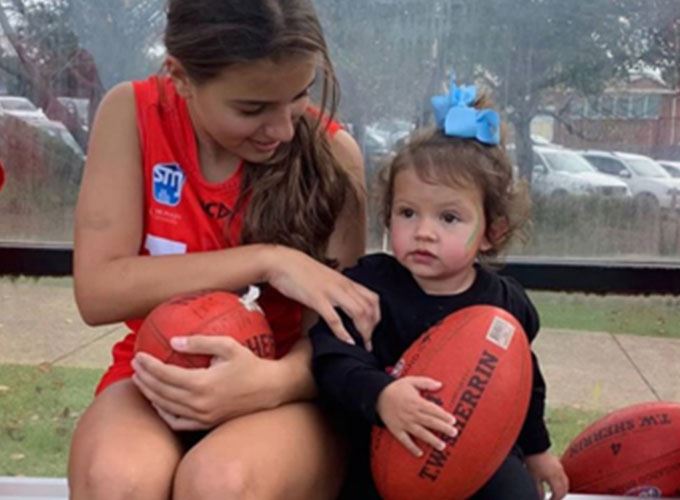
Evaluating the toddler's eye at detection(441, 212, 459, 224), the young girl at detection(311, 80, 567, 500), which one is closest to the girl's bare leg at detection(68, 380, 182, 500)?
the young girl at detection(311, 80, 567, 500)

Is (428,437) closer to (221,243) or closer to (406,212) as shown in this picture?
(406,212)

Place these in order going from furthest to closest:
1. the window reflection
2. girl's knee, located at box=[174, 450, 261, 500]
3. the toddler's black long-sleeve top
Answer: the window reflection, the toddler's black long-sleeve top, girl's knee, located at box=[174, 450, 261, 500]

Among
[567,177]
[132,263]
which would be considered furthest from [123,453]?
[567,177]

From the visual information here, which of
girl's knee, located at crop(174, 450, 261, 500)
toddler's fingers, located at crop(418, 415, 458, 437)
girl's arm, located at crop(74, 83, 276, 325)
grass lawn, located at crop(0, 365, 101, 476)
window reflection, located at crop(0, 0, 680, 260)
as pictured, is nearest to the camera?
girl's knee, located at crop(174, 450, 261, 500)

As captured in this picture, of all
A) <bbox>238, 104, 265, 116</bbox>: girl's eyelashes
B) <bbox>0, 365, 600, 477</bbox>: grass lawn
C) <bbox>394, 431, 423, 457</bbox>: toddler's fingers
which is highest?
<bbox>238, 104, 265, 116</bbox>: girl's eyelashes

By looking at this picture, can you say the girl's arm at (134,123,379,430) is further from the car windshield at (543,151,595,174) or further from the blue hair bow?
the car windshield at (543,151,595,174)

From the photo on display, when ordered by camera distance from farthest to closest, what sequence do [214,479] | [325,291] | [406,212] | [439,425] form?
[406,212] < [325,291] < [439,425] < [214,479]

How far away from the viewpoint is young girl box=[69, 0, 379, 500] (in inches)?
67.5

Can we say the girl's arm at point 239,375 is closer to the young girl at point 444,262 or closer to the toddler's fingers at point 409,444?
the young girl at point 444,262

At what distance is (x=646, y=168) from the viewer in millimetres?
2596

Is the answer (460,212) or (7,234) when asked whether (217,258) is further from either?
(7,234)

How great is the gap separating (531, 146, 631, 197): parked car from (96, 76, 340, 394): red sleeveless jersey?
2.74ft

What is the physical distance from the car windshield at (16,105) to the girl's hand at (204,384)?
3.52 feet

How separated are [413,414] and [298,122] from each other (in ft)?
2.19
